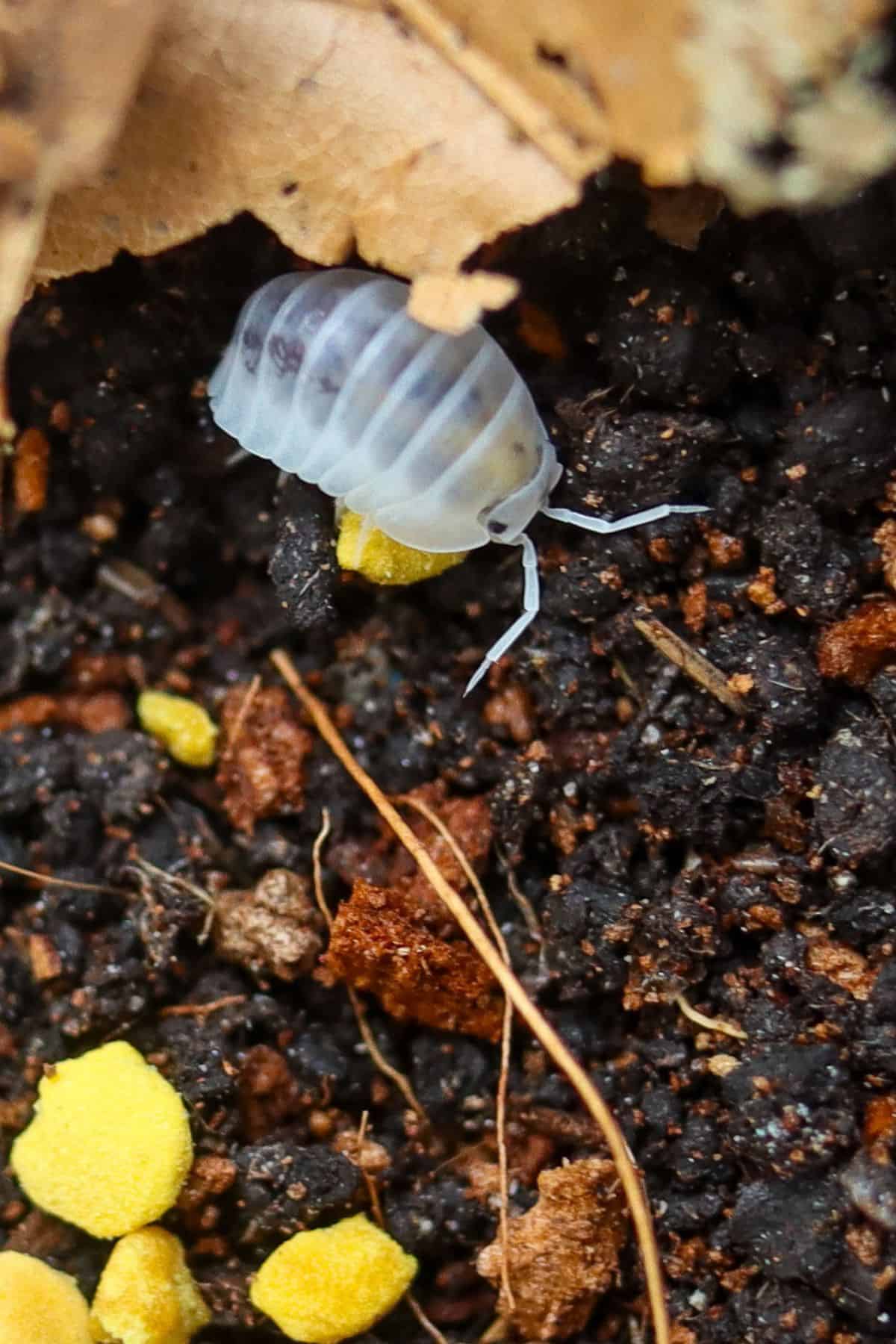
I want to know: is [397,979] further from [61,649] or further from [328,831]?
[61,649]

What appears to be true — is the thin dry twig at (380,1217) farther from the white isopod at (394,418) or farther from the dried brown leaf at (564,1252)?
the white isopod at (394,418)

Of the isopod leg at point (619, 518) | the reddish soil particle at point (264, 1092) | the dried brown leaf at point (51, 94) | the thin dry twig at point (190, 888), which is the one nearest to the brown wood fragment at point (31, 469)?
the dried brown leaf at point (51, 94)

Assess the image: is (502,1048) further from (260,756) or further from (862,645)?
(862,645)

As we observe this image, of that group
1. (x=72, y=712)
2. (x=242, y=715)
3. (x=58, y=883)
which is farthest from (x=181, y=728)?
(x=58, y=883)

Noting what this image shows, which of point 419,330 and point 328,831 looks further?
point 328,831

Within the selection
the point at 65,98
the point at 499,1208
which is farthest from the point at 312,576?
the point at 499,1208

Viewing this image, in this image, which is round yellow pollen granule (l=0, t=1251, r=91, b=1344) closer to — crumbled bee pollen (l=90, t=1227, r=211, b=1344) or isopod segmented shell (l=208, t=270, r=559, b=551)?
crumbled bee pollen (l=90, t=1227, r=211, b=1344)
